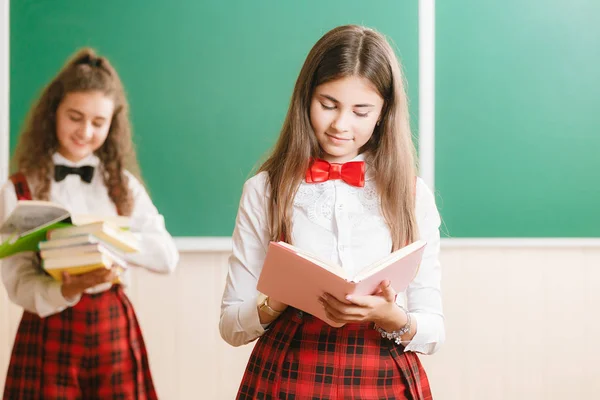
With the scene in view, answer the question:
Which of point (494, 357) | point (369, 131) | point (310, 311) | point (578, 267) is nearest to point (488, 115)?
point (578, 267)

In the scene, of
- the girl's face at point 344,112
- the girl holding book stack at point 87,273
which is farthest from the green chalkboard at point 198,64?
the girl's face at point 344,112

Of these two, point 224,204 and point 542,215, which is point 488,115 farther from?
point 224,204

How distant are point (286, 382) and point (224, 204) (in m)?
1.18

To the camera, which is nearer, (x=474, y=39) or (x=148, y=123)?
(x=148, y=123)

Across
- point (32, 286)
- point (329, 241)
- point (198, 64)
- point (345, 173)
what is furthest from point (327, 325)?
point (198, 64)

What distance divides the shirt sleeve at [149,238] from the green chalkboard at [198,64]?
261mm

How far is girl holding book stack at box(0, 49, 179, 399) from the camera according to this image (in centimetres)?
196

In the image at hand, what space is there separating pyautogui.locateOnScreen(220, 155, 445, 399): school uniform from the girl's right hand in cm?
42

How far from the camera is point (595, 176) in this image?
2.87m

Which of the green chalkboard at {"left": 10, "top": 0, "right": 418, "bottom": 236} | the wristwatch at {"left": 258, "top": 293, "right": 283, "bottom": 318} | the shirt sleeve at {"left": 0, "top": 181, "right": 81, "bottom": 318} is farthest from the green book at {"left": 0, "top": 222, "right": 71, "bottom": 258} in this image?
the green chalkboard at {"left": 10, "top": 0, "right": 418, "bottom": 236}

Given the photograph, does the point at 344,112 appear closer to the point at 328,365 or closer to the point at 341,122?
the point at 341,122

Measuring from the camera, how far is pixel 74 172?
2092 mm

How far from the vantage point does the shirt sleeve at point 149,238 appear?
2.17 metres

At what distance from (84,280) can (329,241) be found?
28.0 inches
